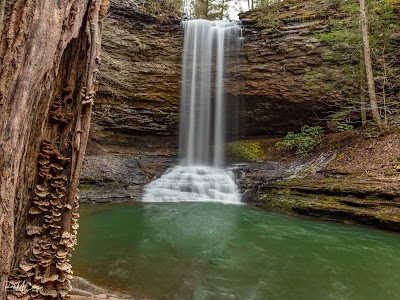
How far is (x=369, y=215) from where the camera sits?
7.78 m

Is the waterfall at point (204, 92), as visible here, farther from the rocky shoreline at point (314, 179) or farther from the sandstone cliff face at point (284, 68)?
the rocky shoreline at point (314, 179)

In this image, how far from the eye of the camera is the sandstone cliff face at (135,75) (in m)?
14.4

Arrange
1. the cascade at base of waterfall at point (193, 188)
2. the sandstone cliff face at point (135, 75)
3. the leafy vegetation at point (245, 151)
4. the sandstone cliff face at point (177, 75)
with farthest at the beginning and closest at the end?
1. the leafy vegetation at point (245, 151)
2. the sandstone cliff face at point (135, 75)
3. the sandstone cliff face at point (177, 75)
4. the cascade at base of waterfall at point (193, 188)

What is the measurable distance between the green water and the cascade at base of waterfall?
8.36ft

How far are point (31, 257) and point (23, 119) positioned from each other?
Result: 39.0 inches

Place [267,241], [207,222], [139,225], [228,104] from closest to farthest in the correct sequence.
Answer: [267,241], [139,225], [207,222], [228,104]

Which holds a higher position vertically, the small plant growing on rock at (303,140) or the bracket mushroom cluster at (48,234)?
the small plant growing on rock at (303,140)

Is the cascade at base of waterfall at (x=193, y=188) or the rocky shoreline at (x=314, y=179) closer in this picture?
the rocky shoreline at (x=314, y=179)

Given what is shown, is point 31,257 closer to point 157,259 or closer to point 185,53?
point 157,259

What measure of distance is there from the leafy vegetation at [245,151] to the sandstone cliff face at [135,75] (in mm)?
3604

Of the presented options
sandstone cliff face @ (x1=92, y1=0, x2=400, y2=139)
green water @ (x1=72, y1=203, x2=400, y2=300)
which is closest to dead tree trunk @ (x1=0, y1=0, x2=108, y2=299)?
green water @ (x1=72, y1=203, x2=400, y2=300)

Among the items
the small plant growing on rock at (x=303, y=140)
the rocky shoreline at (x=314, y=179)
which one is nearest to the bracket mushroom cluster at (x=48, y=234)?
the rocky shoreline at (x=314, y=179)

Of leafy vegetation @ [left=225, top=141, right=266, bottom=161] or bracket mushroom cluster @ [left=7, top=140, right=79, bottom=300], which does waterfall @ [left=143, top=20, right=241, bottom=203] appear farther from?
bracket mushroom cluster @ [left=7, top=140, right=79, bottom=300]

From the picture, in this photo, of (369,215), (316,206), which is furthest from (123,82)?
(369,215)
